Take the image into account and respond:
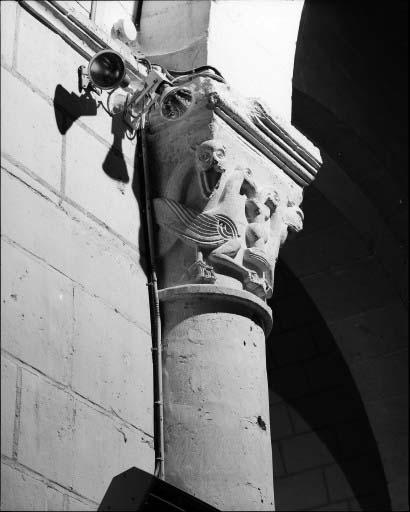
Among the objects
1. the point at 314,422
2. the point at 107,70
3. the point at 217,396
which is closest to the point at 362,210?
the point at 314,422

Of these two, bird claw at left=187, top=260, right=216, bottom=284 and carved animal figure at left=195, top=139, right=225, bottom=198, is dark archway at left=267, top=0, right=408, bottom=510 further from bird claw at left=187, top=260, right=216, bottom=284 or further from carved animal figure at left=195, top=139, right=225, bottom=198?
bird claw at left=187, top=260, right=216, bottom=284

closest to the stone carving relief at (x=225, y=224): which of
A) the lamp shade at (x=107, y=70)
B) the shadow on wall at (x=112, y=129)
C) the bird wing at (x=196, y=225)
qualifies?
the bird wing at (x=196, y=225)

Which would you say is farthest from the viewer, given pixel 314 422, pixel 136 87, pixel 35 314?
pixel 314 422

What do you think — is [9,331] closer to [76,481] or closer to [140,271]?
[76,481]

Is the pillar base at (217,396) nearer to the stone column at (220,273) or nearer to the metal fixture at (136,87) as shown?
the stone column at (220,273)

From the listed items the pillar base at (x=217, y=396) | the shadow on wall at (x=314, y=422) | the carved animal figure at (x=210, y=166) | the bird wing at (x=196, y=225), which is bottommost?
the pillar base at (x=217, y=396)

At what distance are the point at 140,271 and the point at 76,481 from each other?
2.94 feet

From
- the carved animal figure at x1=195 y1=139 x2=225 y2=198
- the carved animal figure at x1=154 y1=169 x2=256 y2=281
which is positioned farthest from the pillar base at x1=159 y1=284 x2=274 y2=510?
the carved animal figure at x1=195 y1=139 x2=225 y2=198

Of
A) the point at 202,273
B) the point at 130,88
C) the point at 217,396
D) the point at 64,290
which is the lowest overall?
the point at 217,396

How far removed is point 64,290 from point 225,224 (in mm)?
687

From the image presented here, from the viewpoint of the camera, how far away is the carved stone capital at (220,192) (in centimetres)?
396

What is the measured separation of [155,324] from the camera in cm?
388

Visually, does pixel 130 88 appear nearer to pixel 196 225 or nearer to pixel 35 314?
pixel 196 225

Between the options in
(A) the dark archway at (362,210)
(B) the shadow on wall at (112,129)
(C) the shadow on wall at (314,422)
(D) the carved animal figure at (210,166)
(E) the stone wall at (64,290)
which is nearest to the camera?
(E) the stone wall at (64,290)
